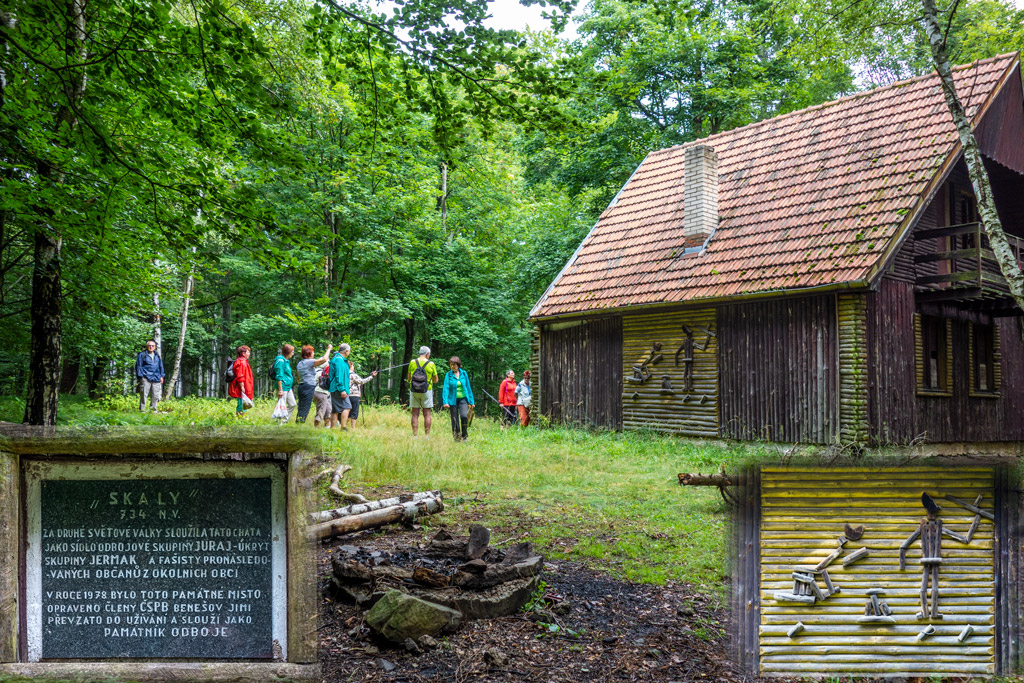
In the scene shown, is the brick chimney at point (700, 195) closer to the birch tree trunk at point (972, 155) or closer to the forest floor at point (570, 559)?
the forest floor at point (570, 559)

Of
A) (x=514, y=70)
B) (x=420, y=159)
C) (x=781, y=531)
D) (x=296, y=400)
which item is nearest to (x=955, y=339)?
(x=514, y=70)

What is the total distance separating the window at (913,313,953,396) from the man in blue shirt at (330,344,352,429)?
11.7 meters

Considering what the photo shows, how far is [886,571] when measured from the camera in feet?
9.95

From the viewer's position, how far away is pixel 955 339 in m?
16.1

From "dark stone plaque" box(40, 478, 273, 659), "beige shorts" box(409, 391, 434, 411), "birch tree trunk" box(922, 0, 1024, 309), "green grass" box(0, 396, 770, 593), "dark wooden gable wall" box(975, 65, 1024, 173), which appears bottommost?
"green grass" box(0, 396, 770, 593)

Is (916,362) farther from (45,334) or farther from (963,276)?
(45,334)

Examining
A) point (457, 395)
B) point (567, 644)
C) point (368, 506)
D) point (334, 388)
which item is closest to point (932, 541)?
point (567, 644)

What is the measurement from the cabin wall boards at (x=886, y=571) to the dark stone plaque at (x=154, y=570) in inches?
94.9

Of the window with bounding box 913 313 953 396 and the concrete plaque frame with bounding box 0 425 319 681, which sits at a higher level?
the window with bounding box 913 313 953 396

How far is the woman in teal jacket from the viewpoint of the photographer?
1456 centimetres

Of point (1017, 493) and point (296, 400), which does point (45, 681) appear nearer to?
point (1017, 493)

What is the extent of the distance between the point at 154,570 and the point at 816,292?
1315 centimetres

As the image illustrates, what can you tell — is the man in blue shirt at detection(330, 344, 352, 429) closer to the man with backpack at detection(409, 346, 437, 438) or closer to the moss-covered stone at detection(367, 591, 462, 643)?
the man with backpack at detection(409, 346, 437, 438)

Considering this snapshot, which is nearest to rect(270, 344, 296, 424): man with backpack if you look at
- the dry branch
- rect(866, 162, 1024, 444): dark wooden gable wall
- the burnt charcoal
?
the dry branch
